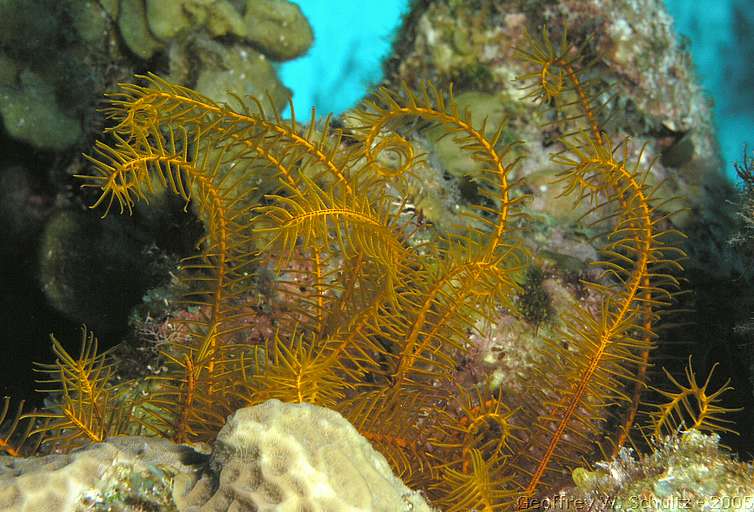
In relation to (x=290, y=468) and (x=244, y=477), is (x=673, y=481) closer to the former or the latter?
(x=290, y=468)

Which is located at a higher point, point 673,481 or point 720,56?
point 720,56

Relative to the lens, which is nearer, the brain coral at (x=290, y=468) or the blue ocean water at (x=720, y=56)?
the brain coral at (x=290, y=468)

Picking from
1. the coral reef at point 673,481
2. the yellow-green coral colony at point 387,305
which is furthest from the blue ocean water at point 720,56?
the coral reef at point 673,481

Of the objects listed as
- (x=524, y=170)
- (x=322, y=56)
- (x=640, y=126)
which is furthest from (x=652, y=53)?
(x=322, y=56)

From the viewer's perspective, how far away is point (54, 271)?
3.61 metres

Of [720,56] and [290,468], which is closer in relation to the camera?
[290,468]

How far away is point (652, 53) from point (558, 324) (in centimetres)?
277

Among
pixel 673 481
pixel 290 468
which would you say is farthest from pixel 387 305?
pixel 673 481

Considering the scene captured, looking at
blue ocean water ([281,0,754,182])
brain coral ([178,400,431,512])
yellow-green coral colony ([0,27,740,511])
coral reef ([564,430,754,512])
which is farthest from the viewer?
blue ocean water ([281,0,754,182])

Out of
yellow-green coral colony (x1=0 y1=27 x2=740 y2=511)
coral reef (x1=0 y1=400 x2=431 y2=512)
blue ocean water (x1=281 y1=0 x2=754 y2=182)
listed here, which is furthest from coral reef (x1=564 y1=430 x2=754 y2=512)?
blue ocean water (x1=281 y1=0 x2=754 y2=182)

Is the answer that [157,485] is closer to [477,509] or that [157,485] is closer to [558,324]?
[477,509]

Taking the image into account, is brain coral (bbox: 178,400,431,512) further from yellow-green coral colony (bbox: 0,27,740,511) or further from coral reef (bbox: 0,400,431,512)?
yellow-green coral colony (bbox: 0,27,740,511)

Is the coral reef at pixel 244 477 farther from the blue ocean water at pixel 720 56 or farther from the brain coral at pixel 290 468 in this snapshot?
the blue ocean water at pixel 720 56

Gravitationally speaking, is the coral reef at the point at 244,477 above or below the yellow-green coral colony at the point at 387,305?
below
